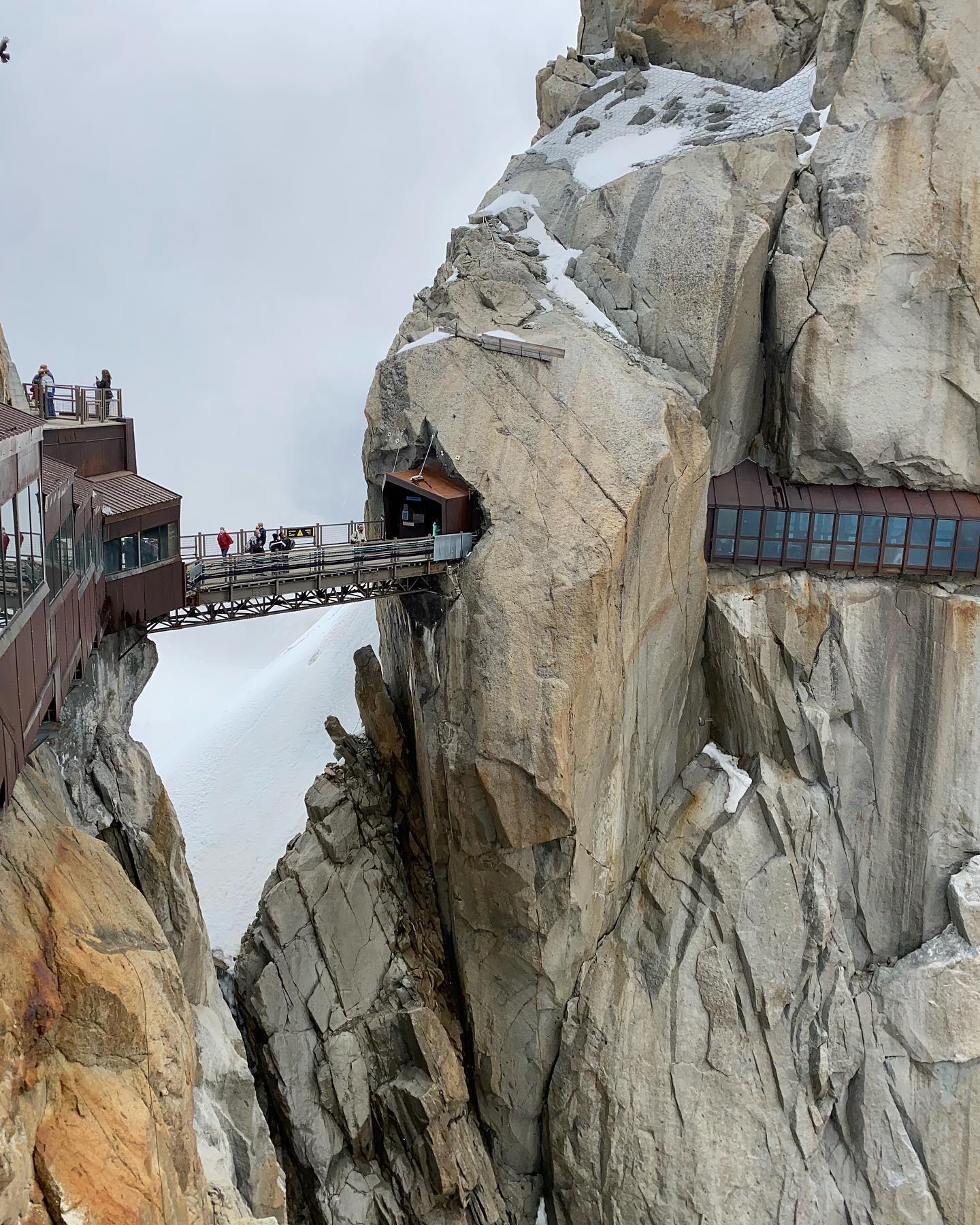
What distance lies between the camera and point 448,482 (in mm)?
29984

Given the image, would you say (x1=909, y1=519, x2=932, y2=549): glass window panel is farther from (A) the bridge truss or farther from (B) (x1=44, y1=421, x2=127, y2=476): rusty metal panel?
(B) (x1=44, y1=421, x2=127, y2=476): rusty metal panel

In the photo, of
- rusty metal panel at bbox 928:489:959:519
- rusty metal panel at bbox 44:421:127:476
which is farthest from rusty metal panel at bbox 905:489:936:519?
rusty metal panel at bbox 44:421:127:476

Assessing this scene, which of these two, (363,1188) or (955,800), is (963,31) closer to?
(955,800)

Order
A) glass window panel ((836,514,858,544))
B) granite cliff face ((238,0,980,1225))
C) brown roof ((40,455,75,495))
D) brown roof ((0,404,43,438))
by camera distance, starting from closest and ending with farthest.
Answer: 1. brown roof ((0,404,43,438))
2. brown roof ((40,455,75,495))
3. granite cliff face ((238,0,980,1225))
4. glass window panel ((836,514,858,544))

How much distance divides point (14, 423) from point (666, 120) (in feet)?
108

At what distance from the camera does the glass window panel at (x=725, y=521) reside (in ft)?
110

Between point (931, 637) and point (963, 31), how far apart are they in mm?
19922

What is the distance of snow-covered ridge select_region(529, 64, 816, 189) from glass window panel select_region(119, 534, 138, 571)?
77.9ft

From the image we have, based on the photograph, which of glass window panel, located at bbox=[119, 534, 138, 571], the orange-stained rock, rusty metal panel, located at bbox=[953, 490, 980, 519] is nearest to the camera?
the orange-stained rock

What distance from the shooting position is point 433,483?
29828 millimetres

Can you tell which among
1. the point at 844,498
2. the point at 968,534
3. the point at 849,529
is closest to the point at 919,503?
the point at 968,534

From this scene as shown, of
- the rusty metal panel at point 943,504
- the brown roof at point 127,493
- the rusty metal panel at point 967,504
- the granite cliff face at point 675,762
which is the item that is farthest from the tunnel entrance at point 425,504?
the rusty metal panel at point 967,504

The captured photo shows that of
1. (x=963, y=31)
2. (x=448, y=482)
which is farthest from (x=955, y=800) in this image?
(x=963, y=31)

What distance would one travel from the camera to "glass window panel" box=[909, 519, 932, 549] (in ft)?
108
